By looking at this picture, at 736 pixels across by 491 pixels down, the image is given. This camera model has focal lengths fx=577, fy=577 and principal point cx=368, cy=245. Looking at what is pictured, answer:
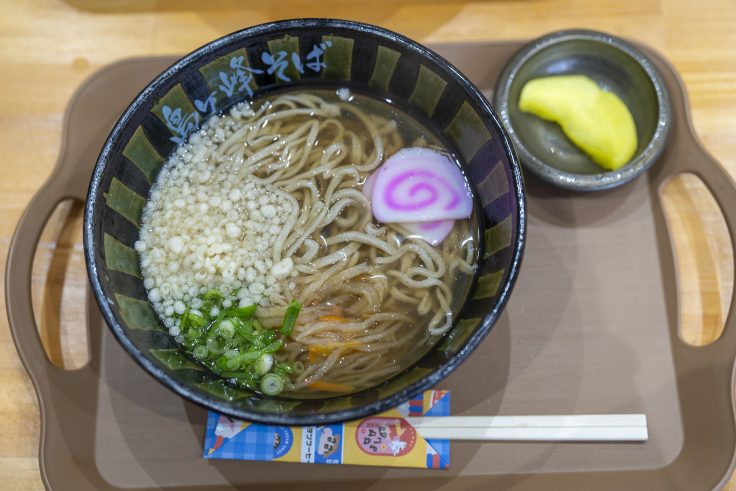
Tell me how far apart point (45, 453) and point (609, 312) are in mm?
1840

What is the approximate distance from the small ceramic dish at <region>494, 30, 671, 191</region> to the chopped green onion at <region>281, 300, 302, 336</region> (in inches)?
34.5

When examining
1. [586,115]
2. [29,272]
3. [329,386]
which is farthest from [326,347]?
[586,115]

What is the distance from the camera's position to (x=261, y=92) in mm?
1904

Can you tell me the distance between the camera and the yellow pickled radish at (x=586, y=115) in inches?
78.2

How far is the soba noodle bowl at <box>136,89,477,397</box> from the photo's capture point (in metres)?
1.70

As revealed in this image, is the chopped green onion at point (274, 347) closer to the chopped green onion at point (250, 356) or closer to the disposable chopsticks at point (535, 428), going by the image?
the chopped green onion at point (250, 356)

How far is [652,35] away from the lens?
223 cm

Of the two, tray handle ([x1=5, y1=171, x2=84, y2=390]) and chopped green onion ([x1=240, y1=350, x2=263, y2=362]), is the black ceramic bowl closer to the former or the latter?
chopped green onion ([x1=240, y1=350, x2=263, y2=362])

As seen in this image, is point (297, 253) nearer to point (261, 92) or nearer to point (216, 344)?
point (216, 344)

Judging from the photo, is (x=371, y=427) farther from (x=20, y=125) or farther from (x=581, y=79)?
(x=20, y=125)

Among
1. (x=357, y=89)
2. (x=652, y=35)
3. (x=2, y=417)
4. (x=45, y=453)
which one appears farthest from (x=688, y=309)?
(x=2, y=417)

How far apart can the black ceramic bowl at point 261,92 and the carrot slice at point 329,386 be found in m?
0.10

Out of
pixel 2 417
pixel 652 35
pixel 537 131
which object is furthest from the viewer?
pixel 652 35

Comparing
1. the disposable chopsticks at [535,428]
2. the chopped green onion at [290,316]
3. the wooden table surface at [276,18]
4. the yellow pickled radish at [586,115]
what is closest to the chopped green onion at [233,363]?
→ the chopped green onion at [290,316]
